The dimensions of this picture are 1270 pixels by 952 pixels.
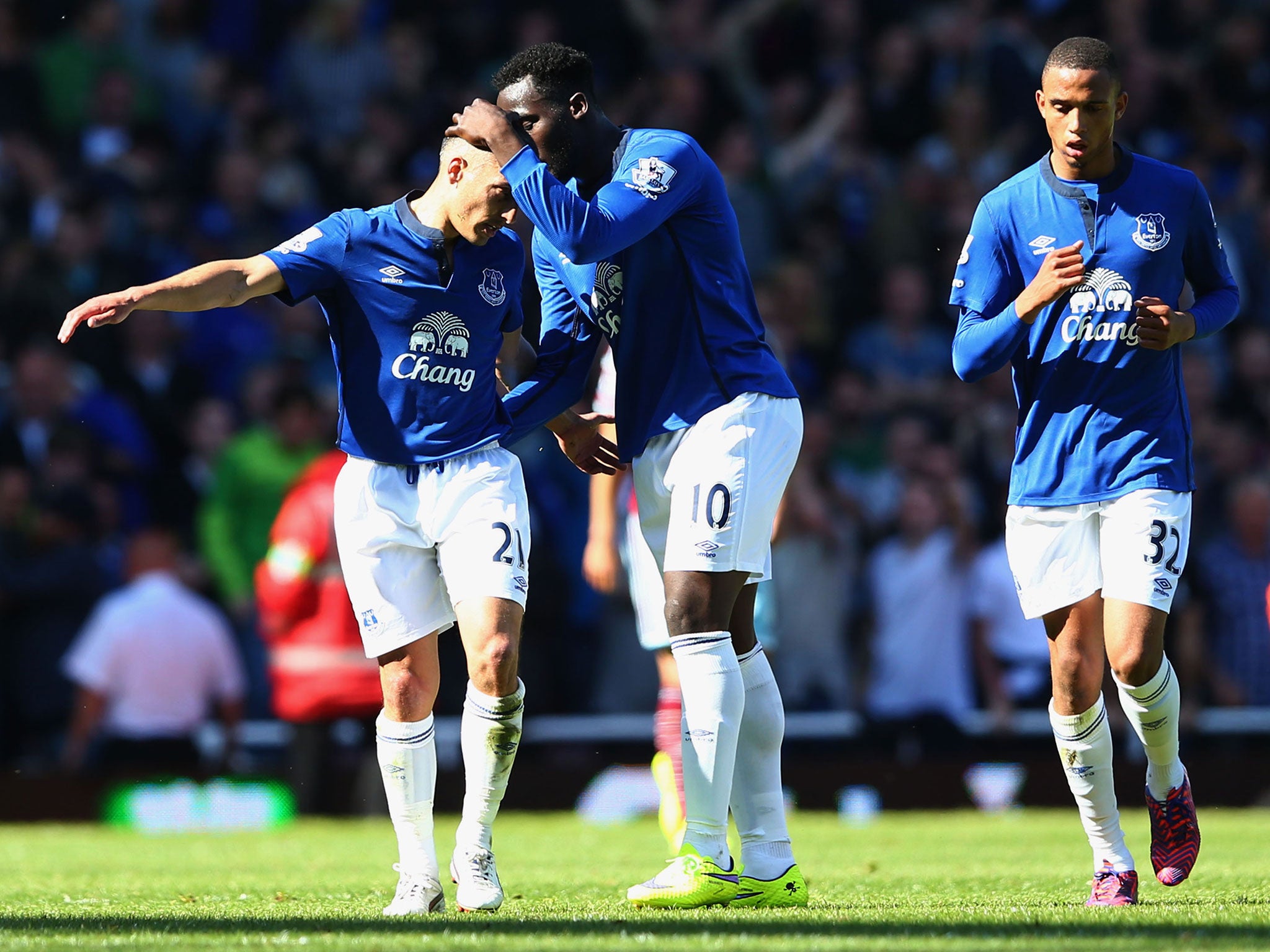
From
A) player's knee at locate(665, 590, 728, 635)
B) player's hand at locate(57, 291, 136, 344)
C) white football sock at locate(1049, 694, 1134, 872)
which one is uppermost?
player's hand at locate(57, 291, 136, 344)

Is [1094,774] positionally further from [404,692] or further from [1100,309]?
[404,692]

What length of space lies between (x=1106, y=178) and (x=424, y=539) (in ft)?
8.33

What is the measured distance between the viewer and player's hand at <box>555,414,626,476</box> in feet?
21.7

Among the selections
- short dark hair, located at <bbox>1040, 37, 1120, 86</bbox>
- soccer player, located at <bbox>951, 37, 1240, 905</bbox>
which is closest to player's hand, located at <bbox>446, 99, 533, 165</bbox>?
soccer player, located at <bbox>951, 37, 1240, 905</bbox>

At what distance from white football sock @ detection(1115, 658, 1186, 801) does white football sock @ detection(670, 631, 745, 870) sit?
1.30 m

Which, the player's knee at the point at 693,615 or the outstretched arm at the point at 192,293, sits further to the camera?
the player's knee at the point at 693,615

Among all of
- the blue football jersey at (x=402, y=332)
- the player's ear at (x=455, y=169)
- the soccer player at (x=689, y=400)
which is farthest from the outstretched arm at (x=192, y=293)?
the soccer player at (x=689, y=400)

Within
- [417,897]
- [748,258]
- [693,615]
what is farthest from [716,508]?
[748,258]

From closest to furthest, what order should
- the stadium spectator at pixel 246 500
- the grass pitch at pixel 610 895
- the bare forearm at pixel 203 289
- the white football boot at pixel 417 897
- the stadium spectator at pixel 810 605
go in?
the grass pitch at pixel 610 895 → the bare forearm at pixel 203 289 → the white football boot at pixel 417 897 → the stadium spectator at pixel 246 500 → the stadium spectator at pixel 810 605

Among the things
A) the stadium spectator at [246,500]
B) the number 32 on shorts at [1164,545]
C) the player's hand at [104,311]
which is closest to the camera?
the player's hand at [104,311]

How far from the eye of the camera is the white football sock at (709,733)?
5.90 m

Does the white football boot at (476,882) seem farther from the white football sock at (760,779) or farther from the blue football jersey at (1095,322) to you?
the blue football jersey at (1095,322)

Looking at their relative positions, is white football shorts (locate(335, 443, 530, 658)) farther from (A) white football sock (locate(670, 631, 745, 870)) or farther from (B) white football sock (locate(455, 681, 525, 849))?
(A) white football sock (locate(670, 631, 745, 870))

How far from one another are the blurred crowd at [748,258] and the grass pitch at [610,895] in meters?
1.93
